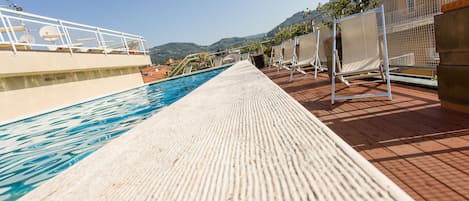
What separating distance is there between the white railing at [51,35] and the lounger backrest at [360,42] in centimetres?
743

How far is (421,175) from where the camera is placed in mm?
1087

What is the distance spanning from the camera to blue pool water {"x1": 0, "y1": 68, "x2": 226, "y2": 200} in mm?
2592

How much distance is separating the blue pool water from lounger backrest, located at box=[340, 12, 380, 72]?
3569mm

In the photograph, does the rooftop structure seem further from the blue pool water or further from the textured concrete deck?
the textured concrete deck

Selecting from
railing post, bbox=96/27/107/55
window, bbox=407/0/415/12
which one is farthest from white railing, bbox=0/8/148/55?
window, bbox=407/0/415/12

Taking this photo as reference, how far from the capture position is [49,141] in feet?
12.6

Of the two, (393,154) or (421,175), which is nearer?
(421,175)

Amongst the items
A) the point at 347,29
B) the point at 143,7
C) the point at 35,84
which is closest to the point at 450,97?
the point at 347,29

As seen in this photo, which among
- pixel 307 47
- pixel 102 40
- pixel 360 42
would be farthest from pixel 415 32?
pixel 102 40

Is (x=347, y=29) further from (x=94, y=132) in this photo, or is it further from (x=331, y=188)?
(x=94, y=132)

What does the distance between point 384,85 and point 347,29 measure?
88 centimetres

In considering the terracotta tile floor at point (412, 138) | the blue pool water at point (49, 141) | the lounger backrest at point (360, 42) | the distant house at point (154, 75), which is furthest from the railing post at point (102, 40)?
the terracotta tile floor at point (412, 138)

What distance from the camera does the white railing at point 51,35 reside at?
5832 millimetres

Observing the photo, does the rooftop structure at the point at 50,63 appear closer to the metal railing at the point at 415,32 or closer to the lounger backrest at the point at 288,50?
the lounger backrest at the point at 288,50
